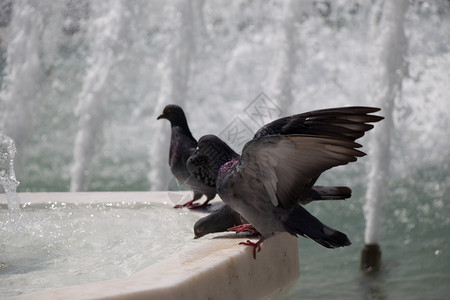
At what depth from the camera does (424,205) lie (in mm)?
6340

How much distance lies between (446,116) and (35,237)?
7.13m

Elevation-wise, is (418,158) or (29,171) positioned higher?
Result: (418,158)

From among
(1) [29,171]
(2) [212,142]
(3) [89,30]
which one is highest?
(3) [89,30]

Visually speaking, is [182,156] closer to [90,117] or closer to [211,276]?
[211,276]

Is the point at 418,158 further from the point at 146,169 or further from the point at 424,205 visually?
the point at 146,169

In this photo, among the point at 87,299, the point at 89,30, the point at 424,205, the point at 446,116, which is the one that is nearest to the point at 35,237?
the point at 87,299

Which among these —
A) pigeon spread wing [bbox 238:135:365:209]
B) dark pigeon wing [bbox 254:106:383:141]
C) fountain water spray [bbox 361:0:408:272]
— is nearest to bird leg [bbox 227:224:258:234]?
pigeon spread wing [bbox 238:135:365:209]

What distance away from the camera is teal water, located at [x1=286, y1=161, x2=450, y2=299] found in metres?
4.22

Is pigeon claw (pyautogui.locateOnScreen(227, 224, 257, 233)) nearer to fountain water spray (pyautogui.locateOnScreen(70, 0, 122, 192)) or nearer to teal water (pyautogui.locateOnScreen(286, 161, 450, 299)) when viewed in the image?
teal water (pyautogui.locateOnScreen(286, 161, 450, 299))

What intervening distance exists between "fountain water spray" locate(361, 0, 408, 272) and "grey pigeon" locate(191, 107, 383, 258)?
9.82ft

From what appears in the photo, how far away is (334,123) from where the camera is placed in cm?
197

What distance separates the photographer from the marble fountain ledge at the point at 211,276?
167cm

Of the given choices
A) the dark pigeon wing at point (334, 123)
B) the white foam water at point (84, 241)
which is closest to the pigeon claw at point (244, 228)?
the white foam water at point (84, 241)

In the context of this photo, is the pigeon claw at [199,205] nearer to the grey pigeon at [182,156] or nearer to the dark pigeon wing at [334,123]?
→ the grey pigeon at [182,156]
